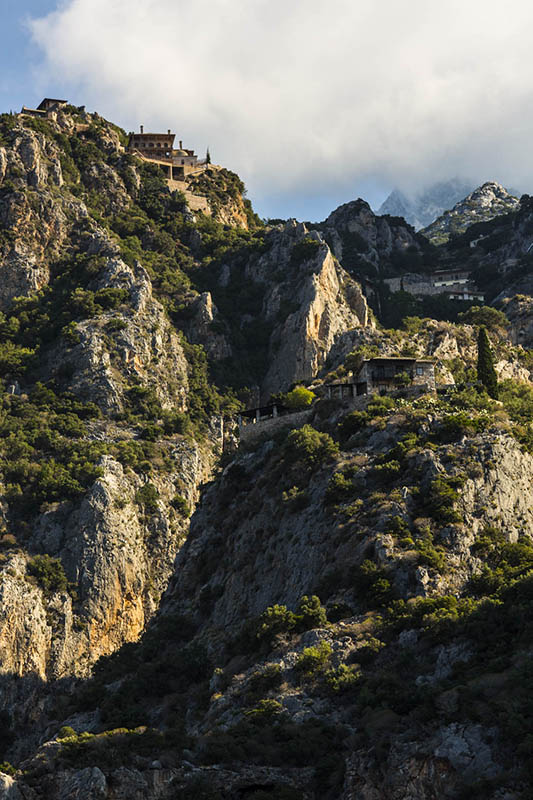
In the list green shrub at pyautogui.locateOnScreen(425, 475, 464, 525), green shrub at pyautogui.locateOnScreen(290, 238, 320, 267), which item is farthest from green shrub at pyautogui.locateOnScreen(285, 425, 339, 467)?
green shrub at pyautogui.locateOnScreen(290, 238, 320, 267)

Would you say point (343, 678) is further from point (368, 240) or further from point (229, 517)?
point (368, 240)

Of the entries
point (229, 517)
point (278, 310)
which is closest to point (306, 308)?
point (278, 310)

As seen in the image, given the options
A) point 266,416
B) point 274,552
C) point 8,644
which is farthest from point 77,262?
point 274,552

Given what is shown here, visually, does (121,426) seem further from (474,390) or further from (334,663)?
(334,663)

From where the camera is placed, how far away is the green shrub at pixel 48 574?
89.1 m

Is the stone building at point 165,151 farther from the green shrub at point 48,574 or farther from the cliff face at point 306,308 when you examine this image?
the green shrub at point 48,574

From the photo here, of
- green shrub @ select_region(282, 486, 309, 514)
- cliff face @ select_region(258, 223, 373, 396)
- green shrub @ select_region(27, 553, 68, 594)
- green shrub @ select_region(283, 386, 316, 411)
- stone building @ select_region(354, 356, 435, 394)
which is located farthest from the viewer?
Answer: cliff face @ select_region(258, 223, 373, 396)

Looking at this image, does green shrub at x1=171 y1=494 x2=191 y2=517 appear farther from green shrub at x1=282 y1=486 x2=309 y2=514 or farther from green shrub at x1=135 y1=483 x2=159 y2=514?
green shrub at x1=282 y1=486 x2=309 y2=514

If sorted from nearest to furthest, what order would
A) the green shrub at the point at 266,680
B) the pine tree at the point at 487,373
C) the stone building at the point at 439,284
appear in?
1. the green shrub at the point at 266,680
2. the pine tree at the point at 487,373
3. the stone building at the point at 439,284

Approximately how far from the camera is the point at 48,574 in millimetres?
89688

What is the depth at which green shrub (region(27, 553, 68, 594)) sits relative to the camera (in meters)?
89.1

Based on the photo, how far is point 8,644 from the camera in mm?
84750

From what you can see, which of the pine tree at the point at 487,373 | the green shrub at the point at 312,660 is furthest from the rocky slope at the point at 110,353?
the green shrub at the point at 312,660

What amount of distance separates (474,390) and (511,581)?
26565 millimetres
